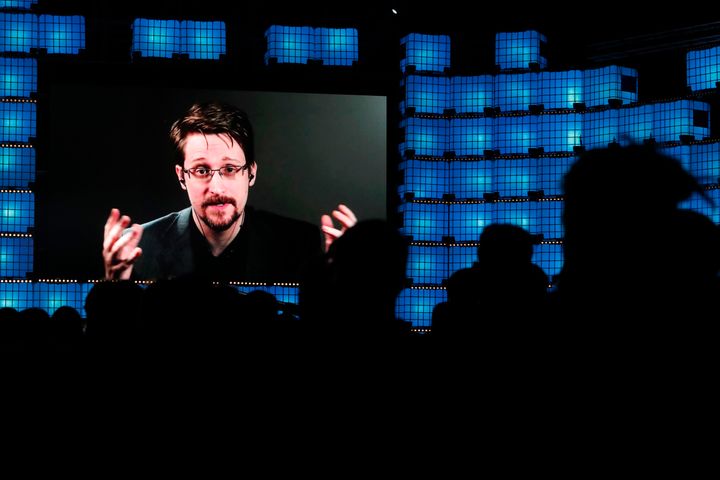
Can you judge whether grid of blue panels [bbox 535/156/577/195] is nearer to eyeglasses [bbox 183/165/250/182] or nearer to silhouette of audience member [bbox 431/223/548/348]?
eyeglasses [bbox 183/165/250/182]

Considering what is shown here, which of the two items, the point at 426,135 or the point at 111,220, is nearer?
the point at 111,220

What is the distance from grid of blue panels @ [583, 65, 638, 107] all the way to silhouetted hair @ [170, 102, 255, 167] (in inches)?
117

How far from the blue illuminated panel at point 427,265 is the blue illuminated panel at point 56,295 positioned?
2.83 meters

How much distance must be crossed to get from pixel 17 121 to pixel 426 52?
11.7 ft

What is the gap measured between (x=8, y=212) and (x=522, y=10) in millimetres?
5115

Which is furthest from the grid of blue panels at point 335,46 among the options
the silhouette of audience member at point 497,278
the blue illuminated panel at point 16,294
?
the silhouette of audience member at point 497,278

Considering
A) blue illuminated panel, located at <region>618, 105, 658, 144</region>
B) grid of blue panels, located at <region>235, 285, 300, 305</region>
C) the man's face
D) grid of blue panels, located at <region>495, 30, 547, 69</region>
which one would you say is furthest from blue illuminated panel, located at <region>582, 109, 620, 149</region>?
the man's face

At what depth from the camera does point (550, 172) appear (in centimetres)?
688

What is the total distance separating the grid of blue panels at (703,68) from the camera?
6.29 meters

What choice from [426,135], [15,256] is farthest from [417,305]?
[15,256]

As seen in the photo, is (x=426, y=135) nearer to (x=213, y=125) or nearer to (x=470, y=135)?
(x=470, y=135)

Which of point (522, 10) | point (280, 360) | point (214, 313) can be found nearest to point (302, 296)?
point (280, 360)

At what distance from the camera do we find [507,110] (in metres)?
7.02

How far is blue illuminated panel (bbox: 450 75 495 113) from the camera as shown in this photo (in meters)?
7.07
